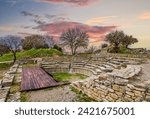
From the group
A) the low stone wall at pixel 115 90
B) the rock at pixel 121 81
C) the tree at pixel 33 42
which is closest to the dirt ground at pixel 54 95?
the low stone wall at pixel 115 90

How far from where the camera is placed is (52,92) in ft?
27.8

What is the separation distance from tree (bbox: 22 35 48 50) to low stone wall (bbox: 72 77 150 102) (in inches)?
1120

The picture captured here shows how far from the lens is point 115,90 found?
648 cm

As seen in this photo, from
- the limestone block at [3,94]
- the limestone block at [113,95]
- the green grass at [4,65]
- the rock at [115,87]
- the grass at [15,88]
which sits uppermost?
the rock at [115,87]

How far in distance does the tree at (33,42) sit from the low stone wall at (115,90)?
93.4 feet

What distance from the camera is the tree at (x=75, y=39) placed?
32406 mm

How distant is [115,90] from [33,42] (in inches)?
1217

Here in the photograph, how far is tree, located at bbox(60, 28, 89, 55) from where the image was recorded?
32.4 meters

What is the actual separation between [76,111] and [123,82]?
1773mm

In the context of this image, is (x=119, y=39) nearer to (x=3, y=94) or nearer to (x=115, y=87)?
(x=3, y=94)

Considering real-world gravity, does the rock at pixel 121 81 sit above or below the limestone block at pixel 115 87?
above

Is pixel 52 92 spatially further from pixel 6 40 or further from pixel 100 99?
pixel 6 40

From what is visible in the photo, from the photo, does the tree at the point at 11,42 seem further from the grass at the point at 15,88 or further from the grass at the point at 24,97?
the grass at the point at 24,97

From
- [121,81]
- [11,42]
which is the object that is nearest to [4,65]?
[11,42]
